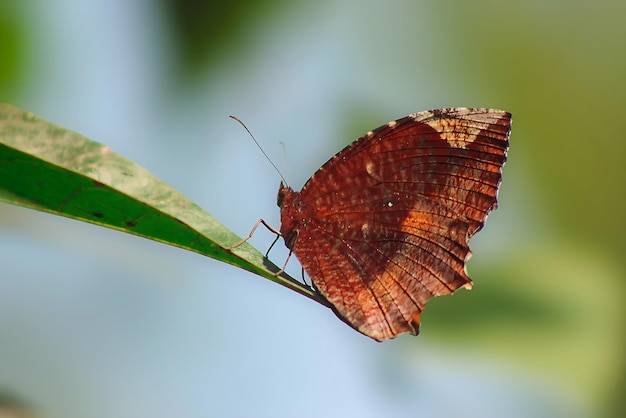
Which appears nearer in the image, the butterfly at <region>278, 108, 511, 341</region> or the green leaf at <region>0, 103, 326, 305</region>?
the green leaf at <region>0, 103, 326, 305</region>

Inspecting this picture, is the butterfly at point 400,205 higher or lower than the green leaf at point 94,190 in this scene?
higher

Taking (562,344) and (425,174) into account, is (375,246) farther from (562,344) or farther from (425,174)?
(562,344)

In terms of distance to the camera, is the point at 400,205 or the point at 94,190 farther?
the point at 400,205

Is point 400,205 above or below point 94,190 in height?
above

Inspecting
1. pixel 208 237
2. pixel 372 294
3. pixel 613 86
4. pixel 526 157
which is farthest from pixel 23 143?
pixel 613 86

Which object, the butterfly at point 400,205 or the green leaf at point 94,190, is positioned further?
the butterfly at point 400,205
